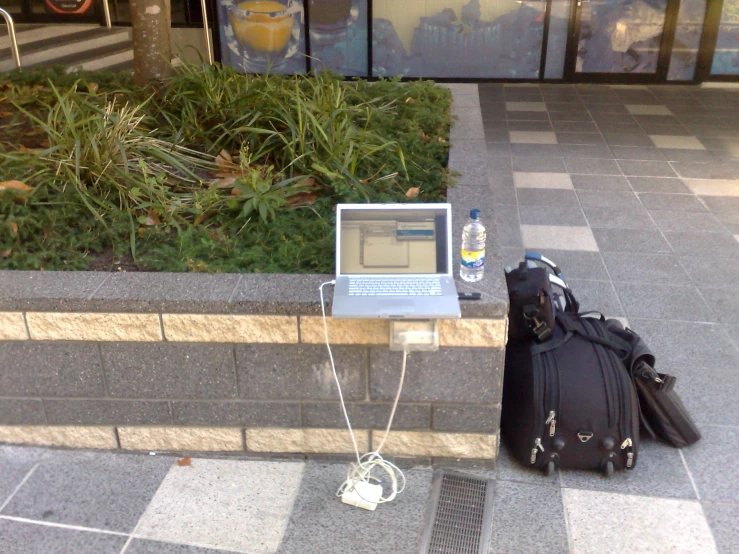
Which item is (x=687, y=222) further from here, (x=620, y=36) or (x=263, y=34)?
(x=263, y=34)

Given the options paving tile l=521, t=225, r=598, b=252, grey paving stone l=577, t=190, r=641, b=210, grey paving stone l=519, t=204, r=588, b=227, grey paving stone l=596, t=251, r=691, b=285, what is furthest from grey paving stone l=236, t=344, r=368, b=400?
grey paving stone l=577, t=190, r=641, b=210

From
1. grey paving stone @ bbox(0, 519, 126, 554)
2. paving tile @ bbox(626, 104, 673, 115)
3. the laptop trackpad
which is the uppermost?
the laptop trackpad

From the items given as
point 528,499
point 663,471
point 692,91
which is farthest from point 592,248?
point 692,91

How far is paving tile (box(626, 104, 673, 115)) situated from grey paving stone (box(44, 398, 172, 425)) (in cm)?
736

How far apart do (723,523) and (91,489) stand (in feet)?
7.92

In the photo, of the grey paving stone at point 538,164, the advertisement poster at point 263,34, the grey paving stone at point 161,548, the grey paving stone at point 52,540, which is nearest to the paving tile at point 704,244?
the grey paving stone at point 538,164

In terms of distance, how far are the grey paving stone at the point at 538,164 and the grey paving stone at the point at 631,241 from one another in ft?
4.90

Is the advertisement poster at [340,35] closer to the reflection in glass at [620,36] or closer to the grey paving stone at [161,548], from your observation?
the reflection in glass at [620,36]

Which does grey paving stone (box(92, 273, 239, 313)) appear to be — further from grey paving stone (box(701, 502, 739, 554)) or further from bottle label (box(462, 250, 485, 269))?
grey paving stone (box(701, 502, 739, 554))

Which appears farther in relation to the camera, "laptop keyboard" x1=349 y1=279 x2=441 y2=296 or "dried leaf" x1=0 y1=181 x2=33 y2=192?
"dried leaf" x1=0 y1=181 x2=33 y2=192

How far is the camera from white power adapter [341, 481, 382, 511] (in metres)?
2.75

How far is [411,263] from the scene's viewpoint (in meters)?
2.75

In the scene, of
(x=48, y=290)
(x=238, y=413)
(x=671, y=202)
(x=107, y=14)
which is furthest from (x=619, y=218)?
(x=107, y=14)

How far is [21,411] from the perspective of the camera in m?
3.01
